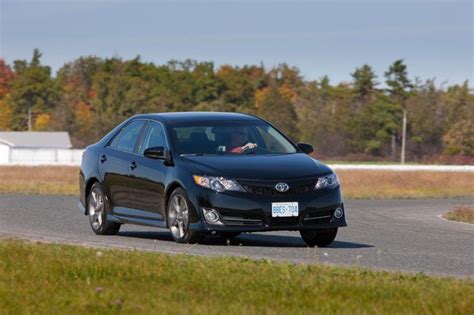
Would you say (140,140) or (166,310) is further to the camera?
(140,140)

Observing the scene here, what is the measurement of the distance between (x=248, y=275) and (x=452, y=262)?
3514mm

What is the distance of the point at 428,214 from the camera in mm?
27359

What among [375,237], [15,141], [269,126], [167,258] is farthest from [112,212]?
[15,141]

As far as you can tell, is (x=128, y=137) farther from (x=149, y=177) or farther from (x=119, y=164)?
(x=149, y=177)

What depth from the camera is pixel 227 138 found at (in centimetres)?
1591

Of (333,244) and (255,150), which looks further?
(333,244)

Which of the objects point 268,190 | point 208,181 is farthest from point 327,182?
point 208,181

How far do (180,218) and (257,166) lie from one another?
110 cm

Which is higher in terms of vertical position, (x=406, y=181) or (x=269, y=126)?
(x=269, y=126)

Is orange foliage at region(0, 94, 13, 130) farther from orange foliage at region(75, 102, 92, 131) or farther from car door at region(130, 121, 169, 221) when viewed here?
car door at region(130, 121, 169, 221)

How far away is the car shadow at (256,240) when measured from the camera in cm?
1568

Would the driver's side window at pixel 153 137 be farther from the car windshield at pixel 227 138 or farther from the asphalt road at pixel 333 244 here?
the asphalt road at pixel 333 244

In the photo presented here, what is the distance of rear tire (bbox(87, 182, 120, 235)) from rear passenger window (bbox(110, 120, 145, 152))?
0.62 metres

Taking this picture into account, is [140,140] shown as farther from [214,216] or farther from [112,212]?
[214,216]
